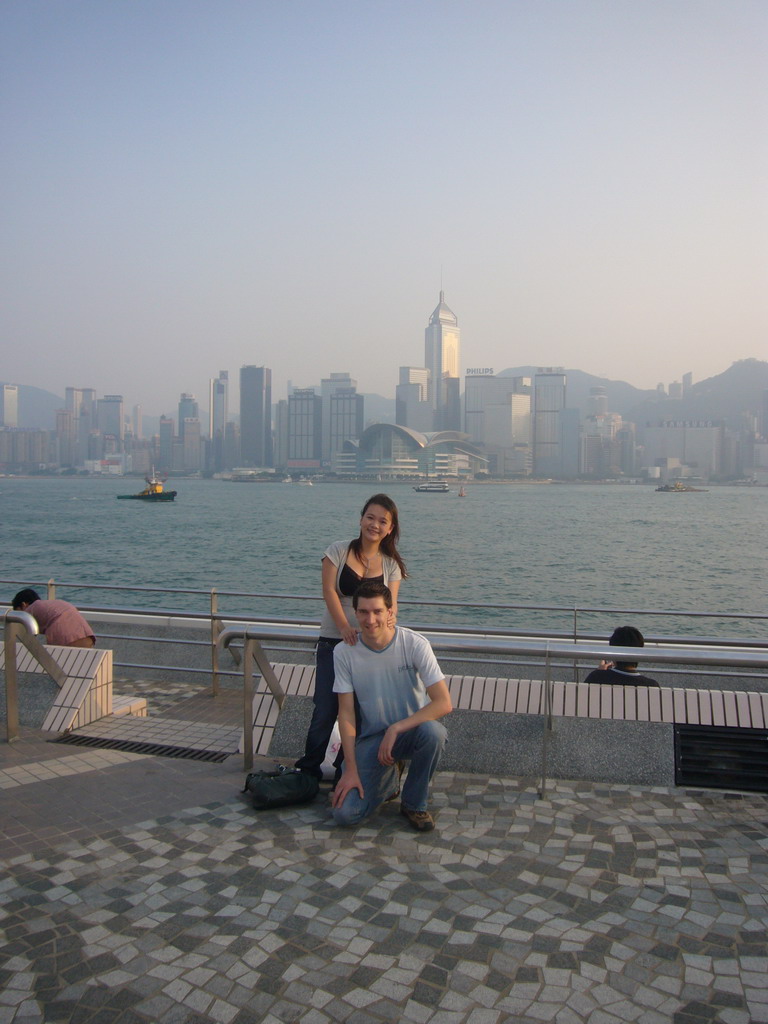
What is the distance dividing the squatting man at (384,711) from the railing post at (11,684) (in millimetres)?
2293

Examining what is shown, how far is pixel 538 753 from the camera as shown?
14.3 feet

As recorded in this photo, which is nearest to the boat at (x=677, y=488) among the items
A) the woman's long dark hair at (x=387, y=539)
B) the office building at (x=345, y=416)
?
the office building at (x=345, y=416)

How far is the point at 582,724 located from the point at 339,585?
1.45 meters

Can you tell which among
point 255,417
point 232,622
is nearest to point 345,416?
point 255,417

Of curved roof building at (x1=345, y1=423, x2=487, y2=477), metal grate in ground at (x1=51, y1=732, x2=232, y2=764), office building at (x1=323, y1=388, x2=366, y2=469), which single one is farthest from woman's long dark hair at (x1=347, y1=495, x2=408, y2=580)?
office building at (x1=323, y1=388, x2=366, y2=469)

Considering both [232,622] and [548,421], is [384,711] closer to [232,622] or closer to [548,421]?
[232,622]

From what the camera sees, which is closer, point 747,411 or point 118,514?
point 118,514

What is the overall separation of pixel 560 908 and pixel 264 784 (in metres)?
1.53

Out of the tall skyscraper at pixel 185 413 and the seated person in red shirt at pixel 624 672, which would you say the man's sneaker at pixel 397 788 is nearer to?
the seated person in red shirt at pixel 624 672

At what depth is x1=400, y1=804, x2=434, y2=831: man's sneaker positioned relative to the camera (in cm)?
367

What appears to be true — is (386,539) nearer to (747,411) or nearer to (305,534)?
(305,534)

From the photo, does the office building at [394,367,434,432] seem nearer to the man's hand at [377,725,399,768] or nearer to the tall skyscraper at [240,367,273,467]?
the tall skyscraper at [240,367,273,467]

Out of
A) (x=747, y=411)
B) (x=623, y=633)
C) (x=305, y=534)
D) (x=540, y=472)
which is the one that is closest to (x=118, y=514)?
(x=305, y=534)

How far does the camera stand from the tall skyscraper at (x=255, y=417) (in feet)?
561
